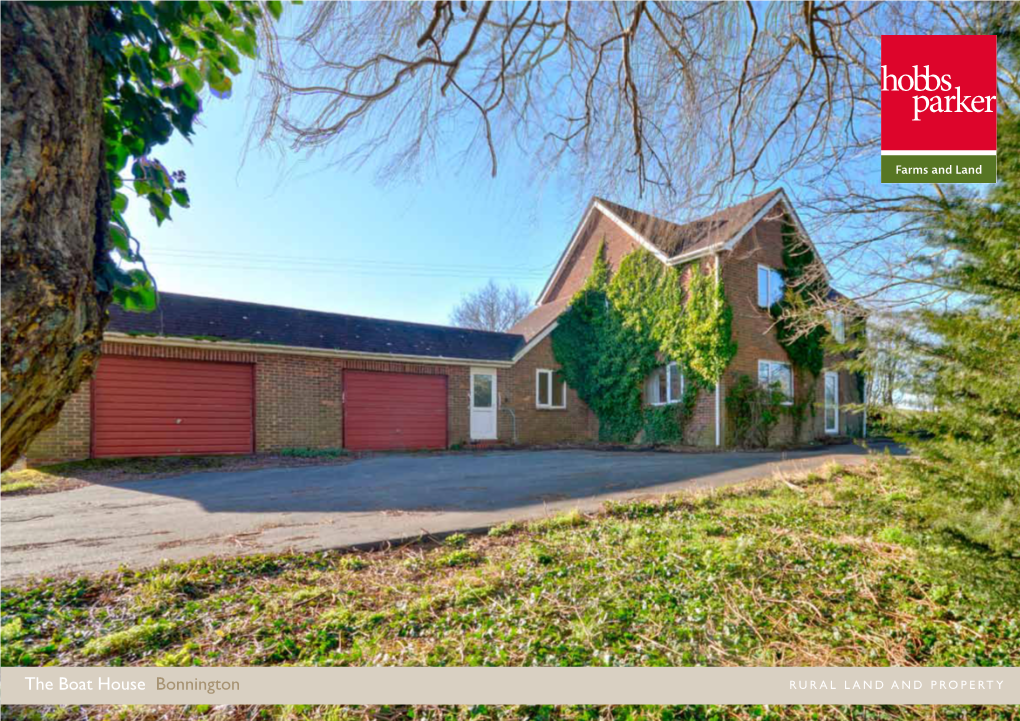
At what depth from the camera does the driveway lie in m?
4.14

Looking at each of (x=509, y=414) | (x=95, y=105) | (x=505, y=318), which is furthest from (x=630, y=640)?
(x=505, y=318)

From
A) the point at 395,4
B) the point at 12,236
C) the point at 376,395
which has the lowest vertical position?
the point at 376,395

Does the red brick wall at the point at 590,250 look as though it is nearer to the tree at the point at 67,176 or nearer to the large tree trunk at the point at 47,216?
the tree at the point at 67,176

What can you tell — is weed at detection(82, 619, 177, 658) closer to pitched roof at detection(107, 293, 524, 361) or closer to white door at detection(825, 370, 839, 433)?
pitched roof at detection(107, 293, 524, 361)

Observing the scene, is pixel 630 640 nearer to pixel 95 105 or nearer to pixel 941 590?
pixel 941 590

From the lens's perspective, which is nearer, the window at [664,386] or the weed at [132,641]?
the weed at [132,641]

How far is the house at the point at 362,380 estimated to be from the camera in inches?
416

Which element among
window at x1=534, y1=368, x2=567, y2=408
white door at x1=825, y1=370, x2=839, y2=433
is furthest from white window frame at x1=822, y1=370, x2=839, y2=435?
window at x1=534, y1=368, x2=567, y2=408

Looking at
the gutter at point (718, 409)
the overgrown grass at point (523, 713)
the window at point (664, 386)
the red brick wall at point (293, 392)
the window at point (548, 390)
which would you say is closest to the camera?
the overgrown grass at point (523, 713)

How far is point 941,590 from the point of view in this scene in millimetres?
2789

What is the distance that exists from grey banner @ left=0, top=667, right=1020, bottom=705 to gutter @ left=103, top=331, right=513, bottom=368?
9.25m

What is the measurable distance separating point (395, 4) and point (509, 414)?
13683 millimetres

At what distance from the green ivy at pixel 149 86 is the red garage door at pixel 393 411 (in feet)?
39.7

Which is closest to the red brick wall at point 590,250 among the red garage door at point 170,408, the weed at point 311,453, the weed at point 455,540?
the weed at point 311,453
